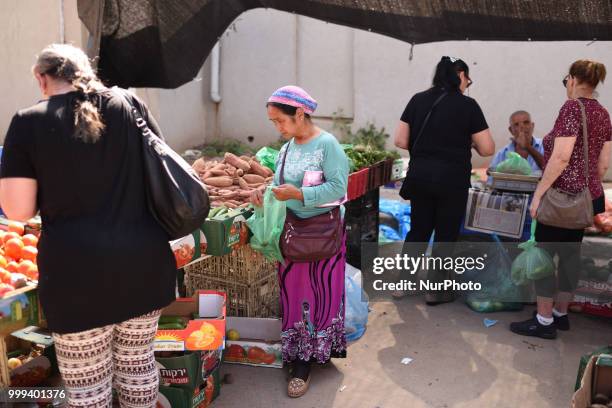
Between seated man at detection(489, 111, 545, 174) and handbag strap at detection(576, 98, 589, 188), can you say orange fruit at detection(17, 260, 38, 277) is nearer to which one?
handbag strap at detection(576, 98, 589, 188)

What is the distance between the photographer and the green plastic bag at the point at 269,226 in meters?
3.61

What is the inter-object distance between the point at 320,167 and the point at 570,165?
1817 mm

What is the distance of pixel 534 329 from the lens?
4527 millimetres

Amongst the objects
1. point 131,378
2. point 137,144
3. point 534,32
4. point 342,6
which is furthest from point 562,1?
point 131,378

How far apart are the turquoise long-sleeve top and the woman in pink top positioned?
61.0 inches

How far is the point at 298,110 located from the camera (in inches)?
132

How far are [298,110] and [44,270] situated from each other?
1.58 m

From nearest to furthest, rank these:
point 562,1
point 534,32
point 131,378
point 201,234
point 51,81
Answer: point 51,81 < point 131,378 < point 201,234 < point 562,1 < point 534,32

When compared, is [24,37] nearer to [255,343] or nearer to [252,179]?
[252,179]

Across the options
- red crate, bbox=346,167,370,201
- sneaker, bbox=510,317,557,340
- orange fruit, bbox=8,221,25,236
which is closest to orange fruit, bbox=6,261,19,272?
orange fruit, bbox=8,221,25,236

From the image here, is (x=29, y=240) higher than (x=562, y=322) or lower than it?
higher

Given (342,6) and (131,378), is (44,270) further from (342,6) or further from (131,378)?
(342,6)

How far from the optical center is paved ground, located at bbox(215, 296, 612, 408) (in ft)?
12.0

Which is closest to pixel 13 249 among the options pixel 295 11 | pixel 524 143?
pixel 295 11
